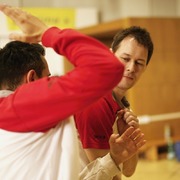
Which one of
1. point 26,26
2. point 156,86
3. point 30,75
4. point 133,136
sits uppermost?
point 26,26

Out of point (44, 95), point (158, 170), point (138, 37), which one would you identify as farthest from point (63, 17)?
point (44, 95)

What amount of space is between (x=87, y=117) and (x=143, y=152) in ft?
8.72

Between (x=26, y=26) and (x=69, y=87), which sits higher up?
(x=26, y=26)

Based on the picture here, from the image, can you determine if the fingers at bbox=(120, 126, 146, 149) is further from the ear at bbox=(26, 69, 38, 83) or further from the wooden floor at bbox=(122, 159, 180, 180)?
the wooden floor at bbox=(122, 159, 180, 180)

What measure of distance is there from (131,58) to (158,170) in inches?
83.5

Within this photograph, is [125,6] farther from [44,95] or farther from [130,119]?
[44,95]

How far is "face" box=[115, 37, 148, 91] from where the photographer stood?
1.25 m

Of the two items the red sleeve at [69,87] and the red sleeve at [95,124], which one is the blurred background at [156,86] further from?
the red sleeve at [69,87]

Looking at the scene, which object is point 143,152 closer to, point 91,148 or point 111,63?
point 91,148

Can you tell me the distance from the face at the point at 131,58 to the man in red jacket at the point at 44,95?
1.33 feet

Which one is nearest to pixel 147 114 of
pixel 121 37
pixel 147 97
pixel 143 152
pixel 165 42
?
pixel 147 97

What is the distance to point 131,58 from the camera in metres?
1.25

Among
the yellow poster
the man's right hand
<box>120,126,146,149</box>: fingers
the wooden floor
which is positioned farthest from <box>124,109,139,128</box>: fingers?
the yellow poster

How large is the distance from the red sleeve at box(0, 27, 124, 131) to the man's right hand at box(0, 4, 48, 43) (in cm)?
7
